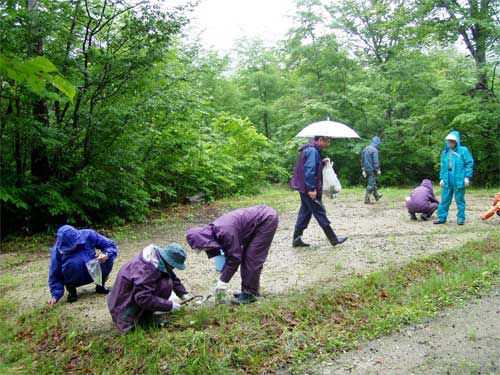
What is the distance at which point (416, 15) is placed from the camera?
14695mm

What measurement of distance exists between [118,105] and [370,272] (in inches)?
252

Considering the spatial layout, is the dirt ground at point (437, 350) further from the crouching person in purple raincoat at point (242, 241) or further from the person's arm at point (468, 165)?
the person's arm at point (468, 165)

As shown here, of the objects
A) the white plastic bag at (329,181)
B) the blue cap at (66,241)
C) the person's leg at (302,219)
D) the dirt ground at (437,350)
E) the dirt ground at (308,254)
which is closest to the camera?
the dirt ground at (437,350)

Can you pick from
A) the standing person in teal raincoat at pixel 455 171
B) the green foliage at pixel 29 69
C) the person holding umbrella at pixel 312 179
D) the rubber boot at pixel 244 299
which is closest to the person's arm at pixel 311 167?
the person holding umbrella at pixel 312 179

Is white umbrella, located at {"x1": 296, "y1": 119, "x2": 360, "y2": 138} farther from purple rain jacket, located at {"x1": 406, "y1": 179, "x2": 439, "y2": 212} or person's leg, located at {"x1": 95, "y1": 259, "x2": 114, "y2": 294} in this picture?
person's leg, located at {"x1": 95, "y1": 259, "x2": 114, "y2": 294}

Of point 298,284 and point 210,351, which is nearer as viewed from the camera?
point 210,351

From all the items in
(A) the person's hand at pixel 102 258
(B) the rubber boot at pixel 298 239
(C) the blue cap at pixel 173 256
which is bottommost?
(B) the rubber boot at pixel 298 239

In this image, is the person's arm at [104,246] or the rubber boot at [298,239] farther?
the rubber boot at [298,239]

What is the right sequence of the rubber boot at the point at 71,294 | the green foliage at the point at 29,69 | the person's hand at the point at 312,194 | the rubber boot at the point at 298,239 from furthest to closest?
the rubber boot at the point at 298,239 < the person's hand at the point at 312,194 < the rubber boot at the point at 71,294 < the green foliage at the point at 29,69

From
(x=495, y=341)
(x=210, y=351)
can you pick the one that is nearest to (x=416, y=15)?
(x=495, y=341)

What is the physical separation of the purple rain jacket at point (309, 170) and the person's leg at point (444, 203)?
9.89 ft

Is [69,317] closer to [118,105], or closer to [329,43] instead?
[118,105]

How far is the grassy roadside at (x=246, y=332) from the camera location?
373 cm

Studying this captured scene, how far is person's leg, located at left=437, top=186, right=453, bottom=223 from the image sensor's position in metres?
7.89
